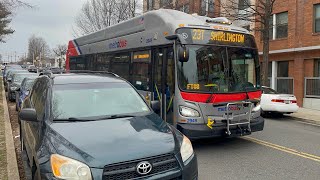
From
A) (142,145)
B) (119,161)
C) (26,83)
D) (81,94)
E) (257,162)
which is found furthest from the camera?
(26,83)

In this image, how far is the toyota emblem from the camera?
3.65m

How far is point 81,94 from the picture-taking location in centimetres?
518

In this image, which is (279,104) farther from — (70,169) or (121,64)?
(70,169)

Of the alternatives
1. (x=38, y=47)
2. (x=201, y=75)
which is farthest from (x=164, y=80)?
(x=38, y=47)

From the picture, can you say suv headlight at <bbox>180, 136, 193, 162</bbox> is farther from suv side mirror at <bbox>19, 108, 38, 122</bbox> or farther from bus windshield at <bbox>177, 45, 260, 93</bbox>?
bus windshield at <bbox>177, 45, 260, 93</bbox>

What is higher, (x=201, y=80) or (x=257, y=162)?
(x=201, y=80)

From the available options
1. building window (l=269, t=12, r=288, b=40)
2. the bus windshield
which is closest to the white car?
the bus windshield

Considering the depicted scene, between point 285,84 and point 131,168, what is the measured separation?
2057 centimetres

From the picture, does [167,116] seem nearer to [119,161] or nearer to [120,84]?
[120,84]

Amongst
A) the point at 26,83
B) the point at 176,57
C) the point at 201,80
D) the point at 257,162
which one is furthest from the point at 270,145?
the point at 26,83

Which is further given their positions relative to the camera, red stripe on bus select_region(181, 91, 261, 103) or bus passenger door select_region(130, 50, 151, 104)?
bus passenger door select_region(130, 50, 151, 104)

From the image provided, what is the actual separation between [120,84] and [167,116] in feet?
9.16

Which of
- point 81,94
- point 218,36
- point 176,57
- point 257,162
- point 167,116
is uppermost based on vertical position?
point 218,36

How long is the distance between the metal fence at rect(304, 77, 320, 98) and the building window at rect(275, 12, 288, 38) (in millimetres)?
3637
